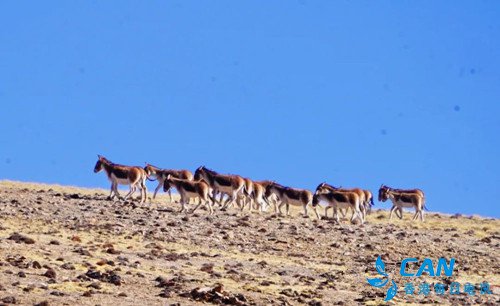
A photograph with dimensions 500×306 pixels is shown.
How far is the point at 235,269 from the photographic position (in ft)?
84.6

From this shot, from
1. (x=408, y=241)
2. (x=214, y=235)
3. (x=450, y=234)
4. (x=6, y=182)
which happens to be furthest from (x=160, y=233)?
(x=6, y=182)

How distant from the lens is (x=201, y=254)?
27812 mm

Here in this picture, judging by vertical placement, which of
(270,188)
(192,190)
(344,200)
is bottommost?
(192,190)

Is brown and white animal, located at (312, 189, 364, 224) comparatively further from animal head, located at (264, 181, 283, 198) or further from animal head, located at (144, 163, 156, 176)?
animal head, located at (144, 163, 156, 176)

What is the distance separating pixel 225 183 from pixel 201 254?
14.6m

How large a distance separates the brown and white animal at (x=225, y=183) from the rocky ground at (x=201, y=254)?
428 cm

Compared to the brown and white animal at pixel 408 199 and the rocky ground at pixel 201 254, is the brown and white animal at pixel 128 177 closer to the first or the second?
the rocky ground at pixel 201 254

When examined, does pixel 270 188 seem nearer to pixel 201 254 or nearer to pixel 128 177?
pixel 128 177

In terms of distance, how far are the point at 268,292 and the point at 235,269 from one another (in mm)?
3274

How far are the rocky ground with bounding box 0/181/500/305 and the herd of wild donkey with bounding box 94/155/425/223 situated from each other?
4.21ft

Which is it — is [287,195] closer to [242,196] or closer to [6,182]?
[242,196]

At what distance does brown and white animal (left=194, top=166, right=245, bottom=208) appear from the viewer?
42.2 m

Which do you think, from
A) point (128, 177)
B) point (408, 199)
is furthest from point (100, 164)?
point (408, 199)

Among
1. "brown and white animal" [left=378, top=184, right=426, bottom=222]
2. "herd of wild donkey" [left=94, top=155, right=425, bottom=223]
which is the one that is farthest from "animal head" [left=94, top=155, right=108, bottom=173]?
"brown and white animal" [left=378, top=184, right=426, bottom=222]
